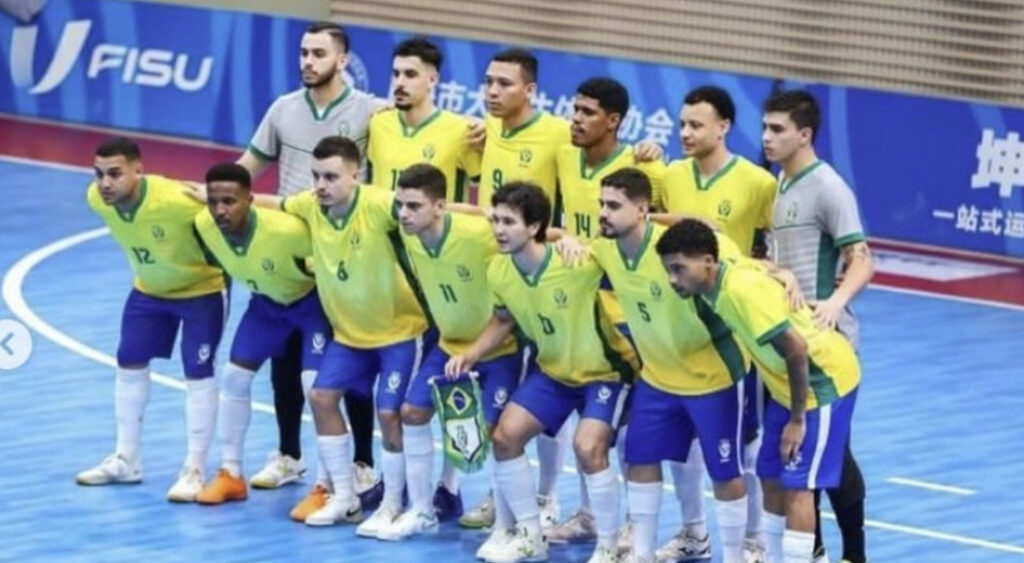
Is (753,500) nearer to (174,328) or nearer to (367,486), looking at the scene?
(367,486)

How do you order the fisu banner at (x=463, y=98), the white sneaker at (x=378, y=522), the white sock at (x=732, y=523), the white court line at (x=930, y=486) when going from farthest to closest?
the fisu banner at (x=463, y=98), the white court line at (x=930, y=486), the white sneaker at (x=378, y=522), the white sock at (x=732, y=523)

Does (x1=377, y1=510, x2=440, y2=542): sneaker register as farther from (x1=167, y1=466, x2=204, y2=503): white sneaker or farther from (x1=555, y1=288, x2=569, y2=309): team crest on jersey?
(x1=555, y1=288, x2=569, y2=309): team crest on jersey

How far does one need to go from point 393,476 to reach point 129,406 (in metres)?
1.54

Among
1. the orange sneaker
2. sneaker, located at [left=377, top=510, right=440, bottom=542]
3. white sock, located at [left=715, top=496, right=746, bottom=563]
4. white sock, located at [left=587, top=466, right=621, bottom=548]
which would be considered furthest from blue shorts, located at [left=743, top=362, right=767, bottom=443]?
the orange sneaker

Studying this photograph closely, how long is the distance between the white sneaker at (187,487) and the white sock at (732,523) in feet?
9.55

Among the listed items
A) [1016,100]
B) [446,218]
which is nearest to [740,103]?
[1016,100]

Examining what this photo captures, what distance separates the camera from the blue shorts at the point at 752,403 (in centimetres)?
1234

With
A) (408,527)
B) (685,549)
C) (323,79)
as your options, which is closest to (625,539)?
(685,549)

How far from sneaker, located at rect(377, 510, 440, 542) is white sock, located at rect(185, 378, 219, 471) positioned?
1.16 m

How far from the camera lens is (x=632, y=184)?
39.1ft

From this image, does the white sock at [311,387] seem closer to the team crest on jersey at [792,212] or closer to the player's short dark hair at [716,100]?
the player's short dark hair at [716,100]

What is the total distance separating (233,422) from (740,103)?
26.5 ft

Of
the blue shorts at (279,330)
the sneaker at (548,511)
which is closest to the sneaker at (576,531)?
the sneaker at (548,511)

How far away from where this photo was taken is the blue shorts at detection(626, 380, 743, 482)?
39.4 ft
